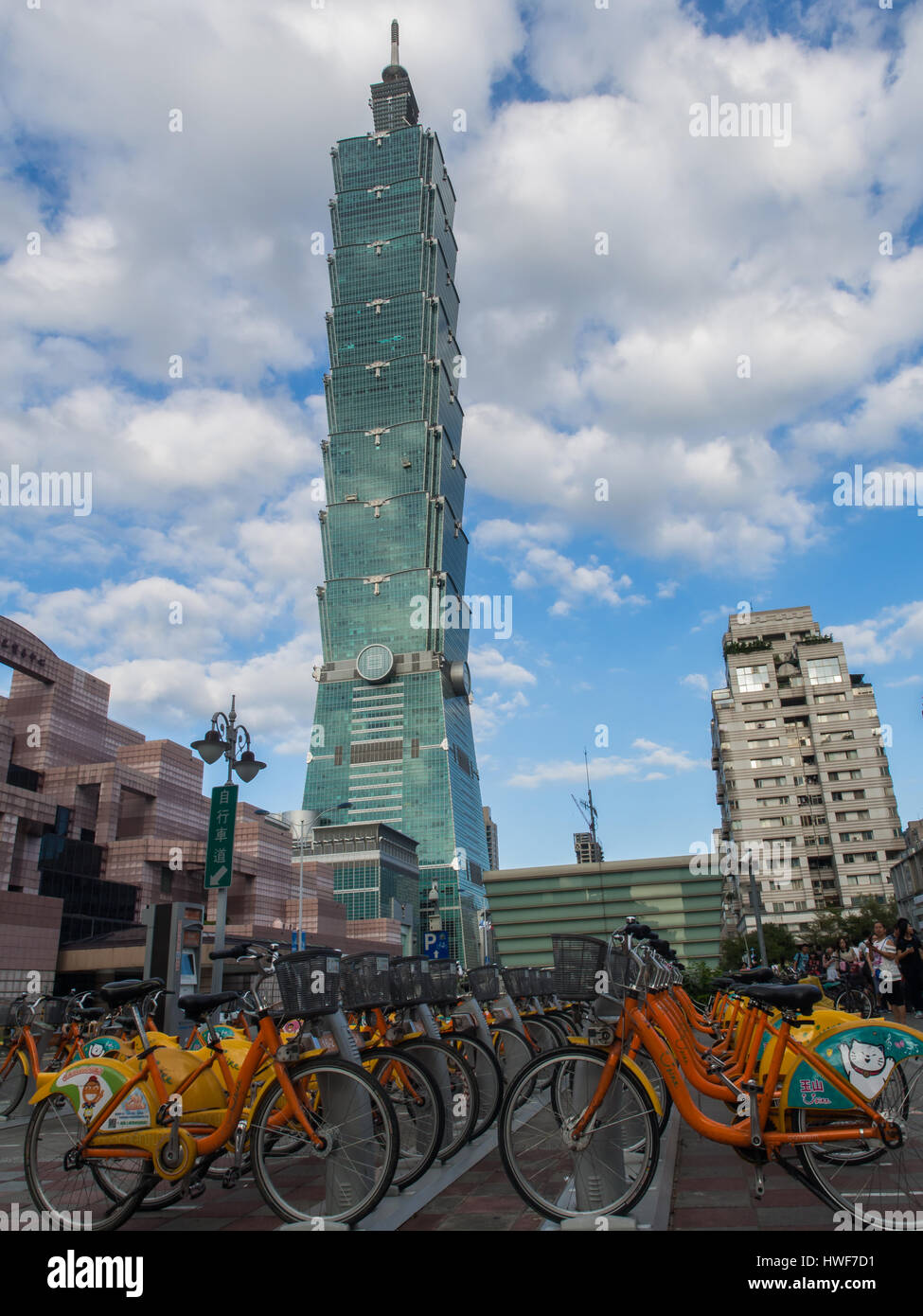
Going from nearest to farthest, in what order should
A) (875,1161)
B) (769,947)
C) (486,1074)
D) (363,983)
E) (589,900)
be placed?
(875,1161)
(363,983)
(486,1074)
(589,900)
(769,947)

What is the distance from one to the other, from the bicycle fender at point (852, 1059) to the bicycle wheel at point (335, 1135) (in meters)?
1.97

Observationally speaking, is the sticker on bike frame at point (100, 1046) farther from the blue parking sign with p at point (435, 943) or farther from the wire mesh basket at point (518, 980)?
the blue parking sign with p at point (435, 943)

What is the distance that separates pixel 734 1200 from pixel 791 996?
151 centimetres

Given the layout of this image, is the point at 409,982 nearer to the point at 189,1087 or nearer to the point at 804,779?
the point at 189,1087

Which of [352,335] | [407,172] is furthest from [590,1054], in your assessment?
[407,172]

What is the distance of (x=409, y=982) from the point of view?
5.71 meters

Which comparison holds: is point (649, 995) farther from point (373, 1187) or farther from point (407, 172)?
point (407, 172)

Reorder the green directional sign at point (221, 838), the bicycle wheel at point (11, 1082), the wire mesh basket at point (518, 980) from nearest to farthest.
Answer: the wire mesh basket at point (518, 980) < the bicycle wheel at point (11, 1082) < the green directional sign at point (221, 838)

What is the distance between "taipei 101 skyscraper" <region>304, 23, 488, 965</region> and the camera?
443 ft

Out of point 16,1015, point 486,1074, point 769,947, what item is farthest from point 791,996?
point 769,947

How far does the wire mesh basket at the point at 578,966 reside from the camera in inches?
171

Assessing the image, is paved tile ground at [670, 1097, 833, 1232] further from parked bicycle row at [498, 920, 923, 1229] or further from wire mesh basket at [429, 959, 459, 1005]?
wire mesh basket at [429, 959, 459, 1005]

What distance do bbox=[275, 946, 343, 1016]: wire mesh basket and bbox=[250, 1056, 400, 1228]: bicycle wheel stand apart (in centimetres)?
25

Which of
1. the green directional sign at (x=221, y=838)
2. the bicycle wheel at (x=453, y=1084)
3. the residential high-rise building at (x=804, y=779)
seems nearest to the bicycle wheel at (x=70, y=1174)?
the bicycle wheel at (x=453, y=1084)
